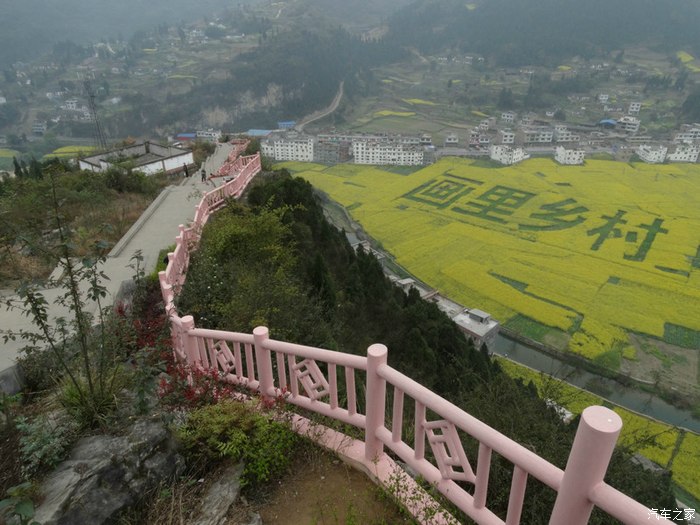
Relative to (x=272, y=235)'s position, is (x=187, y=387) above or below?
above

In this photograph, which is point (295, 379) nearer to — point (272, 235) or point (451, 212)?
point (272, 235)

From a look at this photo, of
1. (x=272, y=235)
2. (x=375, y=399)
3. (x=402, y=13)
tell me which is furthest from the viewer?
(x=402, y=13)

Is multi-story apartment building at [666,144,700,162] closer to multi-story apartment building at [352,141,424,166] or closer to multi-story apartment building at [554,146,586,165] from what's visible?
multi-story apartment building at [554,146,586,165]

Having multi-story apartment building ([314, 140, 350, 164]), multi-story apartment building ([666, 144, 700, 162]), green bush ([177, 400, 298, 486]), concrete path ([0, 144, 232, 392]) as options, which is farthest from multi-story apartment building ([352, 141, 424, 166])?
green bush ([177, 400, 298, 486])

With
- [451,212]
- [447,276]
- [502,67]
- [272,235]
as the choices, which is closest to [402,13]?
[502,67]

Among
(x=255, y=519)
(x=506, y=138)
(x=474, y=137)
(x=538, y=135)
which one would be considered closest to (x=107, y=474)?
(x=255, y=519)

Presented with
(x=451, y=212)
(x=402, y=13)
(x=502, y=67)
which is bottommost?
(x=451, y=212)
